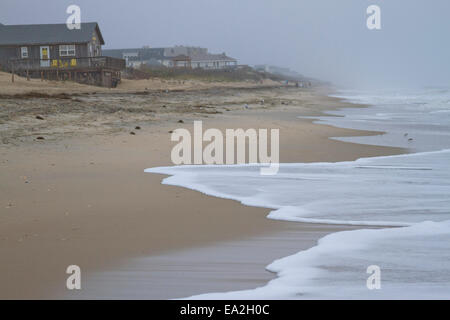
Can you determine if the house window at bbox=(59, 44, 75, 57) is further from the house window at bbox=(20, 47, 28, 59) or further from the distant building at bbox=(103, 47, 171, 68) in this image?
the distant building at bbox=(103, 47, 171, 68)

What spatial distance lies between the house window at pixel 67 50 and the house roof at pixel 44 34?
382 mm

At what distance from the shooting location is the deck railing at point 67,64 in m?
33.3

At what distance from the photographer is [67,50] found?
40.0 m

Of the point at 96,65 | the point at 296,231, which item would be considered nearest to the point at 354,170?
the point at 296,231

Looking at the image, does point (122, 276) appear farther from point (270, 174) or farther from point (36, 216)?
point (270, 174)

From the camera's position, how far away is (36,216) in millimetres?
4980

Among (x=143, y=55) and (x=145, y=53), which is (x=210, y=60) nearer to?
(x=145, y=53)

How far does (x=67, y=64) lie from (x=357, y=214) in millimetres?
31806

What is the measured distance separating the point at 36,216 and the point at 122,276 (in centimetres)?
176

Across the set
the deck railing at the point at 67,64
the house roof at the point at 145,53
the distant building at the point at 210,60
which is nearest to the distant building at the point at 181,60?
the house roof at the point at 145,53

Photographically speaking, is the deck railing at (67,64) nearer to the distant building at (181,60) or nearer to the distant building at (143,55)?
the distant building at (181,60)

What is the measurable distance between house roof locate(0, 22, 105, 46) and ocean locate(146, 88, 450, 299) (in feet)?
113

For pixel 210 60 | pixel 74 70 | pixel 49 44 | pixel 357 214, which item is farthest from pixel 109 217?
pixel 210 60
